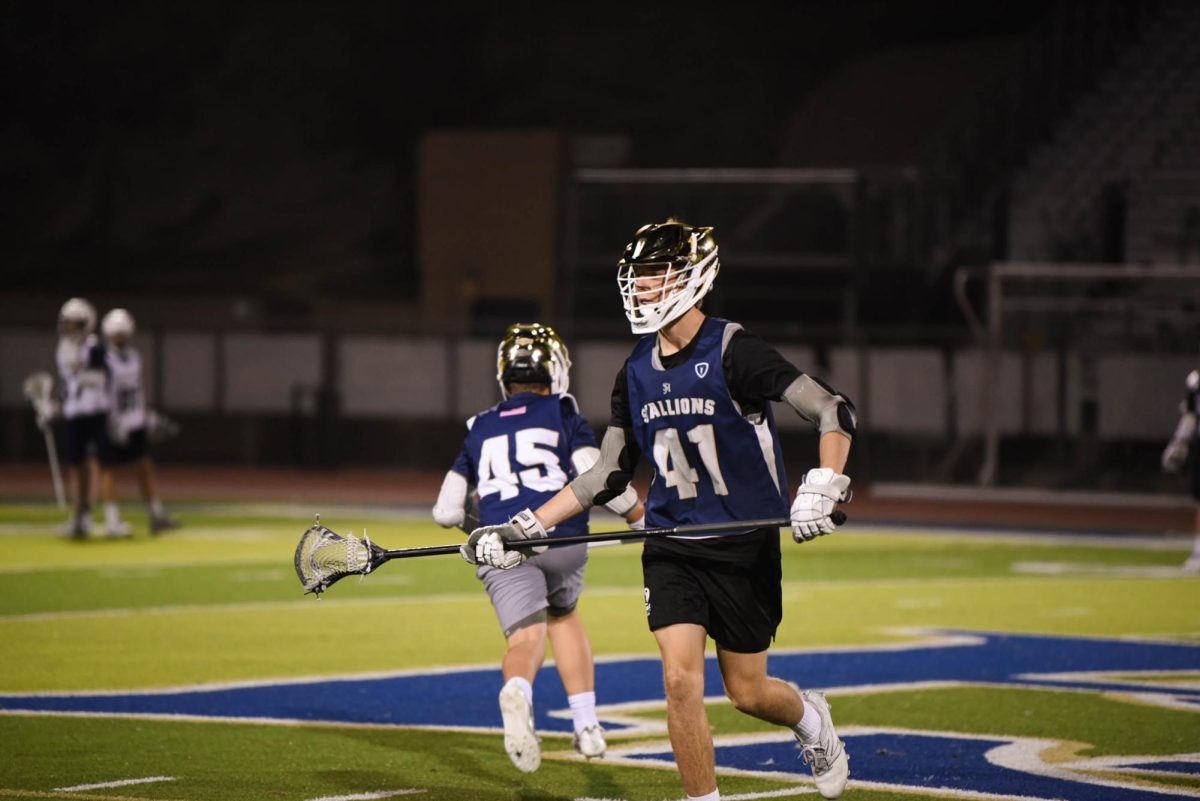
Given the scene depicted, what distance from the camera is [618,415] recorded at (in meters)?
7.30

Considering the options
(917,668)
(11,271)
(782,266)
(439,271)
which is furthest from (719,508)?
(11,271)

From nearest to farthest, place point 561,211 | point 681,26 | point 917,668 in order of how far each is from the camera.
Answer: point 917,668
point 561,211
point 681,26

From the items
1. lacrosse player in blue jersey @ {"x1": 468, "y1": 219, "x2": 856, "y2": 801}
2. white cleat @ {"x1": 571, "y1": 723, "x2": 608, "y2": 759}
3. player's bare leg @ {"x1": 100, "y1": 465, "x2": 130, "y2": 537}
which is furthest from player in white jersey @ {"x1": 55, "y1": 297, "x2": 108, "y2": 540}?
lacrosse player in blue jersey @ {"x1": 468, "y1": 219, "x2": 856, "y2": 801}

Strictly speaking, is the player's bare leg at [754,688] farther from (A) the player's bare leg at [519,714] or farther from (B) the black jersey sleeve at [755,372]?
(A) the player's bare leg at [519,714]

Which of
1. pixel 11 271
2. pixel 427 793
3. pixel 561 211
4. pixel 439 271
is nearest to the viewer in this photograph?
pixel 427 793

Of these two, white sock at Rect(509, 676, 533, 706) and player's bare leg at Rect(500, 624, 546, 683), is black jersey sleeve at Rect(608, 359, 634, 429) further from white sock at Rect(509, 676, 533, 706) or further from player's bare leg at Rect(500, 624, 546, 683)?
player's bare leg at Rect(500, 624, 546, 683)

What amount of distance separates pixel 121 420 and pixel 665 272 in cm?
1221

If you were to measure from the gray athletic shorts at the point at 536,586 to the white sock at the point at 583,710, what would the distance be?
0.38 m

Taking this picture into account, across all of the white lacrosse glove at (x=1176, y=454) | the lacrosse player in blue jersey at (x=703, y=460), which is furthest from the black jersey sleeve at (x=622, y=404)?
the white lacrosse glove at (x=1176, y=454)

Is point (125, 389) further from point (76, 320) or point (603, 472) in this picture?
point (603, 472)

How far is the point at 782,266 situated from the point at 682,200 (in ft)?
6.64

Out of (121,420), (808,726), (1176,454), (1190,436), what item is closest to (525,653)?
(808,726)

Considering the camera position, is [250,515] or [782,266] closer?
[250,515]

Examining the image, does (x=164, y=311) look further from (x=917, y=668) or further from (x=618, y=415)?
(x=618, y=415)
